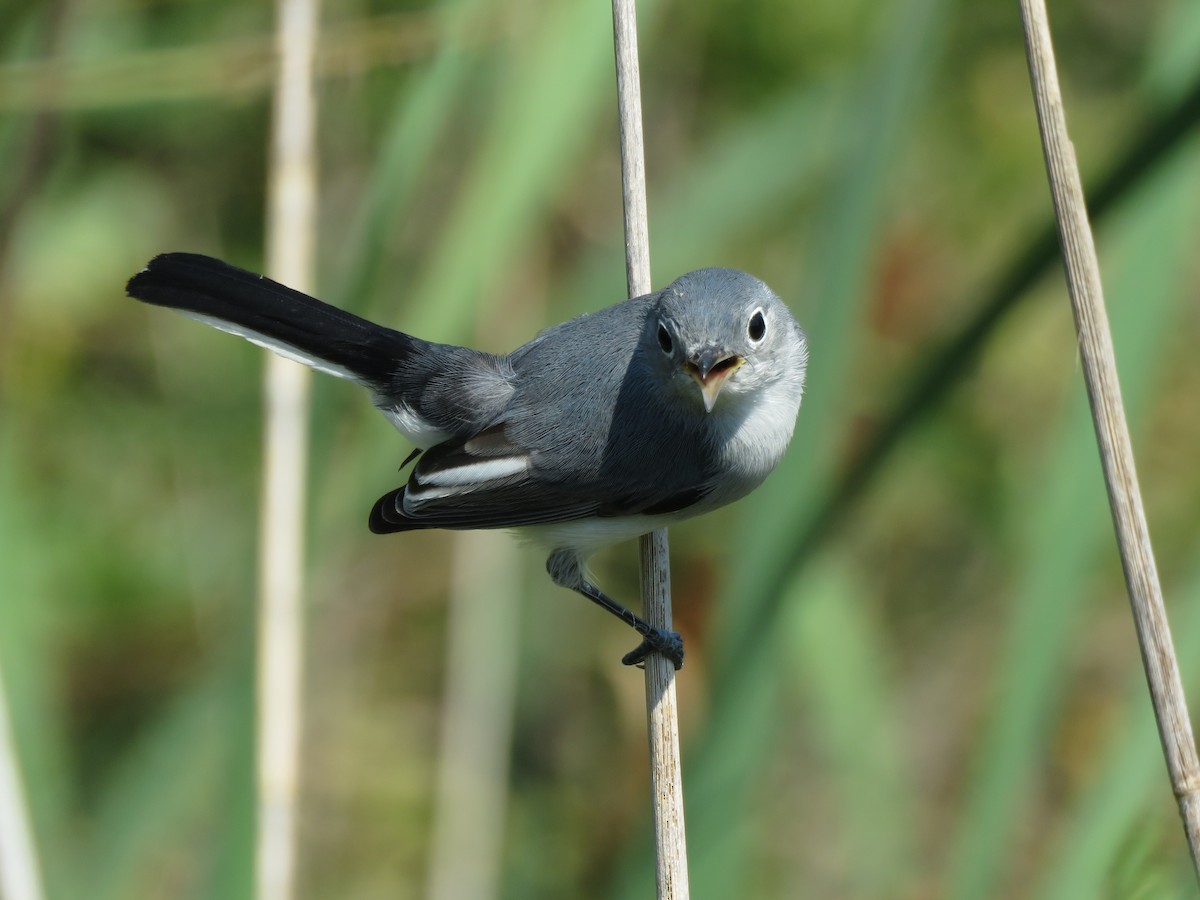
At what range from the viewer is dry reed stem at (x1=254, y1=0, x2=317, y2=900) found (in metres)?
2.12

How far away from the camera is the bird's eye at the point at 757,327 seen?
1.99 metres

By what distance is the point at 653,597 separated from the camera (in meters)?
2.20

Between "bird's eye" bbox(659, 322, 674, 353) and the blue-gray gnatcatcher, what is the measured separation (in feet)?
0.08

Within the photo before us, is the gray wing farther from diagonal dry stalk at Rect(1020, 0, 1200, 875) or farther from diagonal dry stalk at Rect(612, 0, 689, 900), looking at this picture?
diagonal dry stalk at Rect(1020, 0, 1200, 875)

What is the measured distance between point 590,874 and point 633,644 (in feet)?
2.20

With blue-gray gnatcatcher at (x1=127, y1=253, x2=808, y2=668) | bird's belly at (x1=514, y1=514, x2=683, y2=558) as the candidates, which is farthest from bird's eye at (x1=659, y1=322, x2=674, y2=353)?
bird's belly at (x1=514, y1=514, x2=683, y2=558)

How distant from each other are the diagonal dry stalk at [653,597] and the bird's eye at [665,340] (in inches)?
8.3

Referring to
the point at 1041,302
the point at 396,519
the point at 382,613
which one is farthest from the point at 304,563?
the point at 1041,302

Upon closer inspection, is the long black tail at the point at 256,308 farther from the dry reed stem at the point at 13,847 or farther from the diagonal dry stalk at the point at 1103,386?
the diagonal dry stalk at the point at 1103,386

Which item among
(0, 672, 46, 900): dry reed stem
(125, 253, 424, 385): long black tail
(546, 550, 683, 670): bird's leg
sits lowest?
(0, 672, 46, 900): dry reed stem

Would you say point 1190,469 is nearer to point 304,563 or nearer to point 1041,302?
point 1041,302

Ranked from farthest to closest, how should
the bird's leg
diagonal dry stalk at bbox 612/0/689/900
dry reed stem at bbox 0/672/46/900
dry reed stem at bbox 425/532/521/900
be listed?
dry reed stem at bbox 425/532/521/900, the bird's leg, dry reed stem at bbox 0/672/46/900, diagonal dry stalk at bbox 612/0/689/900

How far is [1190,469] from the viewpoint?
365cm

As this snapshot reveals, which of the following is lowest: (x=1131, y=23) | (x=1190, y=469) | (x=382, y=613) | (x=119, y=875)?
(x=119, y=875)
